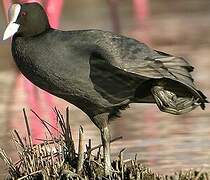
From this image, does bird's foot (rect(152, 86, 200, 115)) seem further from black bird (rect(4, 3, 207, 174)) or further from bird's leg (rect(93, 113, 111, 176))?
bird's leg (rect(93, 113, 111, 176))

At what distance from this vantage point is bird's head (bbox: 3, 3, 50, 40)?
6.75 metres

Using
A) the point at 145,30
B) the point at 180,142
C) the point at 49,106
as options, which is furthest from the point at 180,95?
the point at 145,30

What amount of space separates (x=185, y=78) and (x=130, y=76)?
0.32 meters

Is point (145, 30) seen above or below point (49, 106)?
below

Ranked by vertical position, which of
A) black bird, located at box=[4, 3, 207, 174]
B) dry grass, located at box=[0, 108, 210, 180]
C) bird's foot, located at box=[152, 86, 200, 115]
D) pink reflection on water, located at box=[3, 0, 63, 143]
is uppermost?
black bird, located at box=[4, 3, 207, 174]

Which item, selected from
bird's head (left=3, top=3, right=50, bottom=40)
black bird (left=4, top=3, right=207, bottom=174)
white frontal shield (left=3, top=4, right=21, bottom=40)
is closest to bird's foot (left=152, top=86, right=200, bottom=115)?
black bird (left=4, top=3, right=207, bottom=174)

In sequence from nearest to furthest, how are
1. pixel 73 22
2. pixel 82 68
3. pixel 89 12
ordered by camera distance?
1. pixel 82 68
2. pixel 73 22
3. pixel 89 12

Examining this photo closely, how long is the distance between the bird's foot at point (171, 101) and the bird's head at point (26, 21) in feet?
2.49

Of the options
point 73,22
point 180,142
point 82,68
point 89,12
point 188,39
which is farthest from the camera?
point 89,12

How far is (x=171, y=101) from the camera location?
6691 mm

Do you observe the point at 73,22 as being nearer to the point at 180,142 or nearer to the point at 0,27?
the point at 0,27

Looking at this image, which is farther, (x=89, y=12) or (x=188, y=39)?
(x=89, y=12)

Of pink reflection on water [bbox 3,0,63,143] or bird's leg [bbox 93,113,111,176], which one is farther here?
pink reflection on water [bbox 3,0,63,143]

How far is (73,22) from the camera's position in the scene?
65.0 ft
